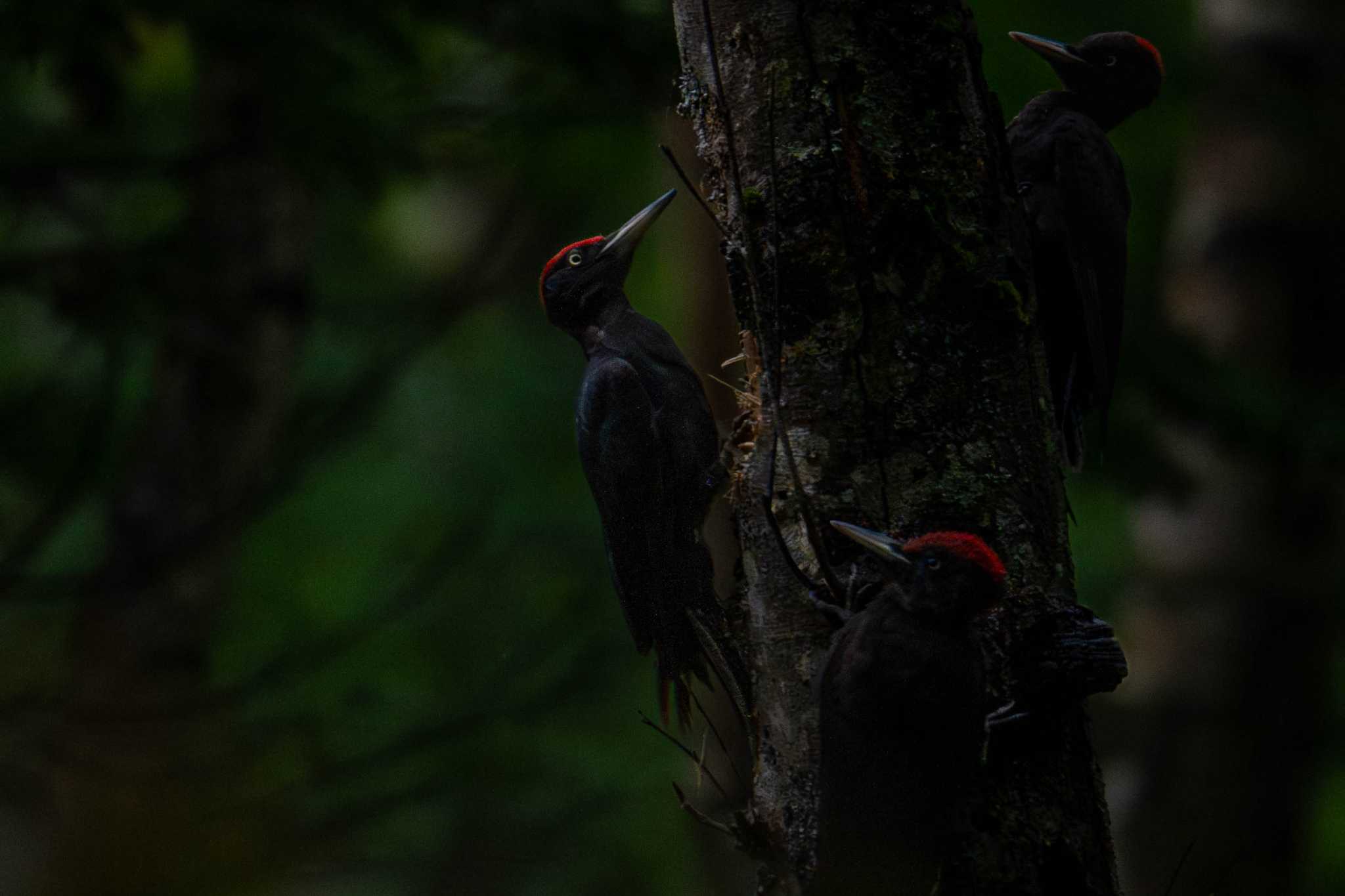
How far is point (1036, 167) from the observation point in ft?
9.04

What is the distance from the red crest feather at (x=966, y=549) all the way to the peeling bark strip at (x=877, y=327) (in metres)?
0.14

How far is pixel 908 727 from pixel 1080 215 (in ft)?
4.10

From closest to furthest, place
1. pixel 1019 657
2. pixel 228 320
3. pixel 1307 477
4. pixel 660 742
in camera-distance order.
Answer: pixel 1019 657 → pixel 228 320 → pixel 1307 477 → pixel 660 742

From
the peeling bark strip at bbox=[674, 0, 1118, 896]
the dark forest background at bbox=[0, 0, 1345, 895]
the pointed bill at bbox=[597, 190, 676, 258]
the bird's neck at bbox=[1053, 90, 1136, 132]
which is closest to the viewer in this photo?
the peeling bark strip at bbox=[674, 0, 1118, 896]

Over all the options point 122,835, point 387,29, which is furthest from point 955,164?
point 122,835

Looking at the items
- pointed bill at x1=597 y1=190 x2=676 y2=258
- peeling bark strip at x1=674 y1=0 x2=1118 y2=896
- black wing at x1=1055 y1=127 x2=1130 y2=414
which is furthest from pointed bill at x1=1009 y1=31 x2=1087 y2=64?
pointed bill at x1=597 y1=190 x2=676 y2=258

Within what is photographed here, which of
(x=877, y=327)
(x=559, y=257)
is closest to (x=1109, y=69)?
(x=877, y=327)

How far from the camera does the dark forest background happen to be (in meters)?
5.34

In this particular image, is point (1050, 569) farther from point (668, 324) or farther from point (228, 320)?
point (668, 324)

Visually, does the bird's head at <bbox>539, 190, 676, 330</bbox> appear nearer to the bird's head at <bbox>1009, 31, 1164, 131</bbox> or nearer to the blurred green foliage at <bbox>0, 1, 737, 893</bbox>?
the bird's head at <bbox>1009, 31, 1164, 131</bbox>

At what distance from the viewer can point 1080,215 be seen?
104 inches

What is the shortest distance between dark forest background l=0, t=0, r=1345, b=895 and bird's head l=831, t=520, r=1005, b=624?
2691 millimetres

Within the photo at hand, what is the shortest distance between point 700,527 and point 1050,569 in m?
0.65

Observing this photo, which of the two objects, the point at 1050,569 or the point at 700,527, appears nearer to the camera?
the point at 1050,569
